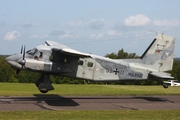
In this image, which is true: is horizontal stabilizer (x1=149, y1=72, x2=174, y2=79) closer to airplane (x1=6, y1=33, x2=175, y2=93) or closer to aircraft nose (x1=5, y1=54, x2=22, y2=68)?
airplane (x1=6, y1=33, x2=175, y2=93)

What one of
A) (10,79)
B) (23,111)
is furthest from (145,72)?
(10,79)

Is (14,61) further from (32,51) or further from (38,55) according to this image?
(38,55)

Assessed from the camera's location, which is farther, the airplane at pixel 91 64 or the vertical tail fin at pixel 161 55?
the vertical tail fin at pixel 161 55

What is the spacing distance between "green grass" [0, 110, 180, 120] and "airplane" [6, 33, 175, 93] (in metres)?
4.40

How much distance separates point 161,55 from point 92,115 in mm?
11662

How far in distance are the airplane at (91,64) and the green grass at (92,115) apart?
14.5 feet

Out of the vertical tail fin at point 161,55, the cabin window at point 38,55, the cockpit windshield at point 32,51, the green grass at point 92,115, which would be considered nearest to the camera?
the green grass at point 92,115

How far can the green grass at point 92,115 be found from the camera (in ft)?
52.0

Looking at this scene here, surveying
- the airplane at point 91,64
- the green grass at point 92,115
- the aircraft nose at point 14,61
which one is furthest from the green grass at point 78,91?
the green grass at point 92,115

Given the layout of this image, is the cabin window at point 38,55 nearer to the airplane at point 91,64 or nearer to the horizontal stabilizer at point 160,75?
the airplane at point 91,64

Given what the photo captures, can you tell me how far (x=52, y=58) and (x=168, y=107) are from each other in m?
9.32

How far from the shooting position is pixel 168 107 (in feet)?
68.9

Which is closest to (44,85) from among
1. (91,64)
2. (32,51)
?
(32,51)

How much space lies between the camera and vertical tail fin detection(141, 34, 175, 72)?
2592 cm
